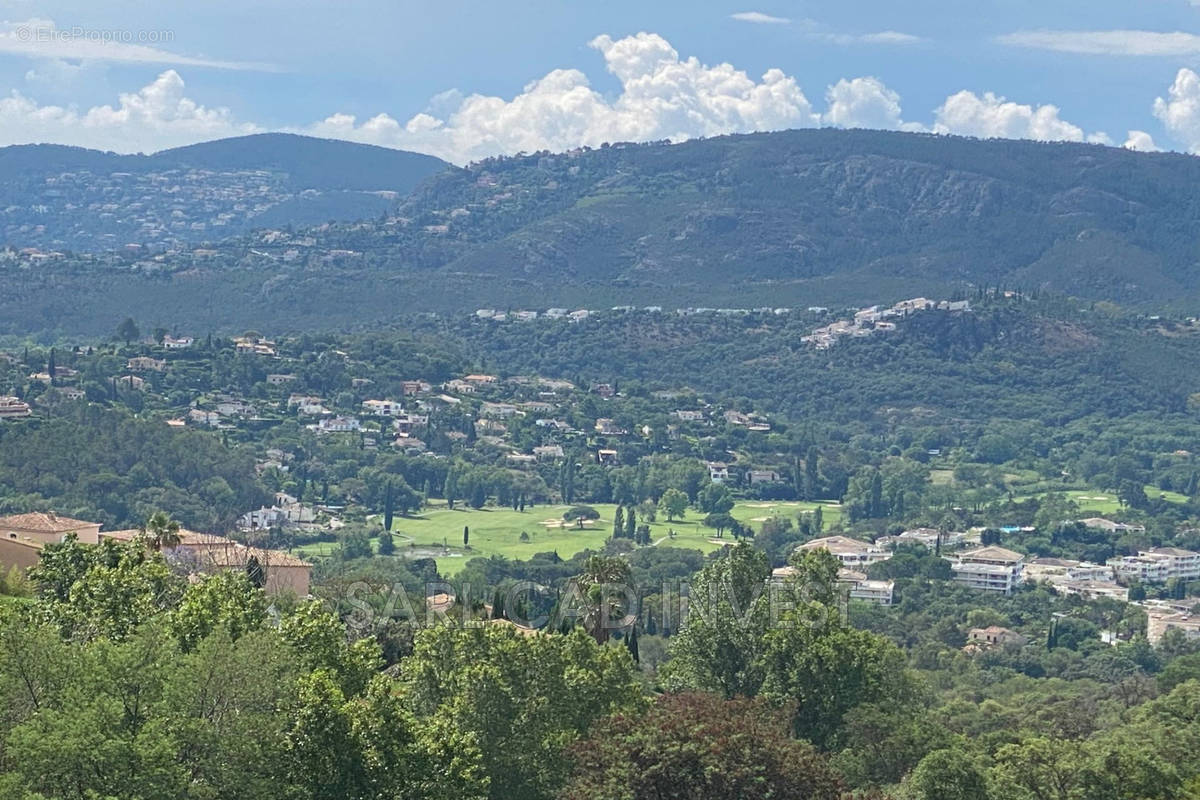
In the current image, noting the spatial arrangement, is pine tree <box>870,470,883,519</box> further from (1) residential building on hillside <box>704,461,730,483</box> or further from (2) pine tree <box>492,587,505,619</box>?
(2) pine tree <box>492,587,505,619</box>

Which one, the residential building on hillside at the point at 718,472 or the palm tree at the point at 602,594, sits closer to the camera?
the palm tree at the point at 602,594

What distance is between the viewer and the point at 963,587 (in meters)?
77.8

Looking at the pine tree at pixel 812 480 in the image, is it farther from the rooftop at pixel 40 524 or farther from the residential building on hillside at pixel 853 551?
the rooftop at pixel 40 524

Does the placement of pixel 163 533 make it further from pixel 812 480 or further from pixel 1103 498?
pixel 1103 498

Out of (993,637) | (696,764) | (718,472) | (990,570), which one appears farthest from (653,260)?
(696,764)

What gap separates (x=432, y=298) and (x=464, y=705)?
138421 mm

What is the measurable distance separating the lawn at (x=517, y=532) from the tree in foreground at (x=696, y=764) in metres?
46.8

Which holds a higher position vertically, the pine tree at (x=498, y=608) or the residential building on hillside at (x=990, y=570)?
the pine tree at (x=498, y=608)

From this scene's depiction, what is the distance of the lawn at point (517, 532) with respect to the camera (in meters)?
78.2

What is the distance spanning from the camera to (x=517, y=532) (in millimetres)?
85688

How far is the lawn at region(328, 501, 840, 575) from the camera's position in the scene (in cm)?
7819

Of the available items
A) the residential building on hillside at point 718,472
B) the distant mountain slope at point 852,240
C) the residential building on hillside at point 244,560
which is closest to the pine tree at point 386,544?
the residential building on hillside at point 244,560

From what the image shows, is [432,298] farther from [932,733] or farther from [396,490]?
A: [932,733]

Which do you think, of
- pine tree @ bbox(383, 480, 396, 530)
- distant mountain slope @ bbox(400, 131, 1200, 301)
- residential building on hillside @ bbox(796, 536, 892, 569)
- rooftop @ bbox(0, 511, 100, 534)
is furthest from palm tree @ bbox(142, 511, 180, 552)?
distant mountain slope @ bbox(400, 131, 1200, 301)
